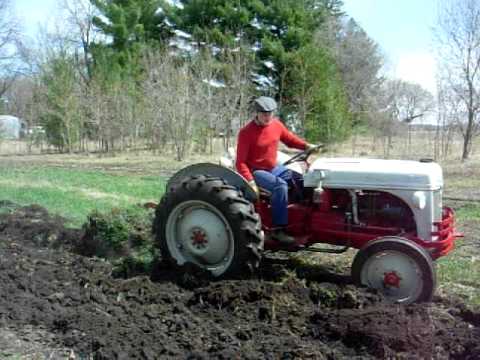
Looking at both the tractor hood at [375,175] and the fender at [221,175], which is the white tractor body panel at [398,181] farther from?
the fender at [221,175]

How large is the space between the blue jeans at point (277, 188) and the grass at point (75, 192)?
3496 millimetres

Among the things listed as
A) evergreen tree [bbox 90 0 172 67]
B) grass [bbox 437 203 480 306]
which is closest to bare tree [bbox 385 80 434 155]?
evergreen tree [bbox 90 0 172 67]

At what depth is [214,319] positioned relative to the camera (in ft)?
14.6

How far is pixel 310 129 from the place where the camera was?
28.3 meters

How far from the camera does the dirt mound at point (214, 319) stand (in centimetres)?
383

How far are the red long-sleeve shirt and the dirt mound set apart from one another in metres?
1.03

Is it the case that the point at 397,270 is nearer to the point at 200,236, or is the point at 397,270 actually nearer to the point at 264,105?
the point at 200,236

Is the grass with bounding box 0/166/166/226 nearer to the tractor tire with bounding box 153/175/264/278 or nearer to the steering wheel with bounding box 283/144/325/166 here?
the tractor tire with bounding box 153/175/264/278

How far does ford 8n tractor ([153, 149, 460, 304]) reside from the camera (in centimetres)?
483

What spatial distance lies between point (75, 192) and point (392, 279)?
7.94 m

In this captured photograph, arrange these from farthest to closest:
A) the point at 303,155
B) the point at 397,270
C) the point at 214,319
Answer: the point at 303,155, the point at 397,270, the point at 214,319

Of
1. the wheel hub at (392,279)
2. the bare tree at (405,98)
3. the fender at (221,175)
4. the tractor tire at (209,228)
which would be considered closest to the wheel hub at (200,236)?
the tractor tire at (209,228)

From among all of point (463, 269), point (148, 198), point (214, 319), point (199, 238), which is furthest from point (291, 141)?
point (148, 198)

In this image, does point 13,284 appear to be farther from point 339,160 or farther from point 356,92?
point 356,92
